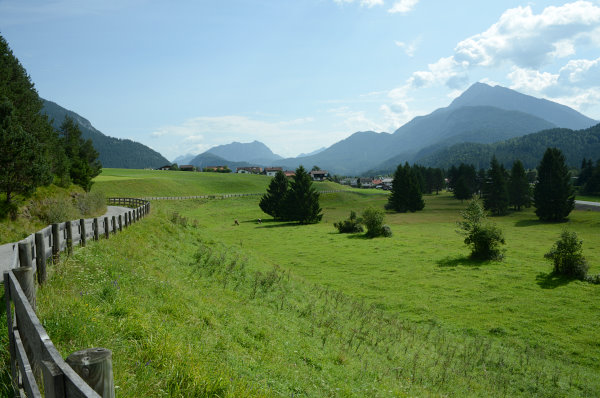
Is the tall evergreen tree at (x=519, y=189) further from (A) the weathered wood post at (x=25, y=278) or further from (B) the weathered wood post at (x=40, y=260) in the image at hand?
(A) the weathered wood post at (x=25, y=278)

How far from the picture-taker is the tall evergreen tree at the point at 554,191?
7262 centimetres

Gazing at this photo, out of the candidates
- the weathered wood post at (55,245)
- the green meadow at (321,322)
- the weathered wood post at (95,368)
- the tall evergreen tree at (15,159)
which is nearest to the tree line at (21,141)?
the tall evergreen tree at (15,159)

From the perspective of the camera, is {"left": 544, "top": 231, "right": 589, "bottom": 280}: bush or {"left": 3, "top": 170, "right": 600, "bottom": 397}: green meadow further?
{"left": 544, "top": 231, "right": 589, "bottom": 280}: bush

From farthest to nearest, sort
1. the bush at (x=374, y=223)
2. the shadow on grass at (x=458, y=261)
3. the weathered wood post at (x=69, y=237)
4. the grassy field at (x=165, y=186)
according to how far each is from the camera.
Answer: the grassy field at (x=165, y=186), the bush at (x=374, y=223), the shadow on grass at (x=458, y=261), the weathered wood post at (x=69, y=237)

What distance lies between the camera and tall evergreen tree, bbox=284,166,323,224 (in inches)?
2613

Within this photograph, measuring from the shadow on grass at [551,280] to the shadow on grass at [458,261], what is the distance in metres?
5.37

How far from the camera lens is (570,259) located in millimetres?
26844

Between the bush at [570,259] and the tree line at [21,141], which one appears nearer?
the bush at [570,259]

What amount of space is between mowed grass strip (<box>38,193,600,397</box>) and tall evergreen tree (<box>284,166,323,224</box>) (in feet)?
108

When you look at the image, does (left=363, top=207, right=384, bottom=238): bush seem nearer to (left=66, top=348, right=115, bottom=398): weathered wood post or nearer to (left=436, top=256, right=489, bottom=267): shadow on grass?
(left=436, top=256, right=489, bottom=267): shadow on grass

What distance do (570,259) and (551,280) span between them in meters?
2.30

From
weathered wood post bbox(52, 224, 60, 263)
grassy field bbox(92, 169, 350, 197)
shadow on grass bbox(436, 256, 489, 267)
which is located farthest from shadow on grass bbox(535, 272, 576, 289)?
grassy field bbox(92, 169, 350, 197)

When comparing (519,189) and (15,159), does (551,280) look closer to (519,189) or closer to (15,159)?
(15,159)

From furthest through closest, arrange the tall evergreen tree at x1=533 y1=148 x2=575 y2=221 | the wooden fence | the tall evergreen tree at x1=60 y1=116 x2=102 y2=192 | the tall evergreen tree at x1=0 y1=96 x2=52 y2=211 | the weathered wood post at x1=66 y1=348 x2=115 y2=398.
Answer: the tall evergreen tree at x1=533 y1=148 x2=575 y2=221 < the tall evergreen tree at x1=60 y1=116 x2=102 y2=192 < the tall evergreen tree at x1=0 y1=96 x2=52 y2=211 < the weathered wood post at x1=66 y1=348 x2=115 y2=398 < the wooden fence
